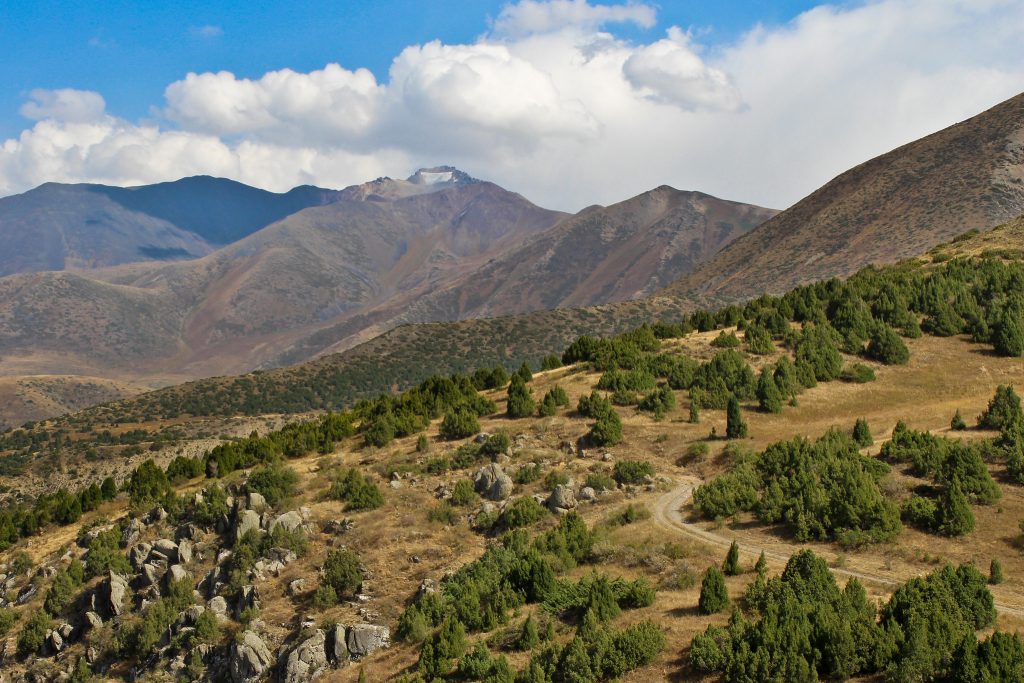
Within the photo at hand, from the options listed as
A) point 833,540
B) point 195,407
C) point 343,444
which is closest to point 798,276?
point 195,407

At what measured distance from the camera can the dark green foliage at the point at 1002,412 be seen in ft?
97.1

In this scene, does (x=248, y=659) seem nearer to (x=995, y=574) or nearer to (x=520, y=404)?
(x=520, y=404)

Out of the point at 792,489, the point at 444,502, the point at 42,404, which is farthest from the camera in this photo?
the point at 42,404

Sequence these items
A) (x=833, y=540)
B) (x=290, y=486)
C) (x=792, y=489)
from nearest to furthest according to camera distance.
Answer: (x=833, y=540) < (x=792, y=489) < (x=290, y=486)

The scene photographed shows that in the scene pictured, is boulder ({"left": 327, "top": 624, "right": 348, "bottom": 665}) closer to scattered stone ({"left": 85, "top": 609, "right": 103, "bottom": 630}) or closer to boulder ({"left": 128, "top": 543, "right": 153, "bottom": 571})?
scattered stone ({"left": 85, "top": 609, "right": 103, "bottom": 630})

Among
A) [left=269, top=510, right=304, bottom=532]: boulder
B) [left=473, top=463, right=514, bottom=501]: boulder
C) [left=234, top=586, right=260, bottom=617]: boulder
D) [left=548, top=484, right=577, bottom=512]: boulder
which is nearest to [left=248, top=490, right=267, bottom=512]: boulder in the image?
[left=269, top=510, right=304, bottom=532]: boulder

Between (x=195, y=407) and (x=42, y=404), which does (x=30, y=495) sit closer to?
(x=195, y=407)

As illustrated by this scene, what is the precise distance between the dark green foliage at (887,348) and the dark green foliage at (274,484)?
102 feet

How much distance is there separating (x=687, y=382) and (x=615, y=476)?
12.0 metres

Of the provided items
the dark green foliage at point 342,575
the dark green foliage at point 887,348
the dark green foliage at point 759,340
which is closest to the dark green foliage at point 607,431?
the dark green foliage at point 342,575

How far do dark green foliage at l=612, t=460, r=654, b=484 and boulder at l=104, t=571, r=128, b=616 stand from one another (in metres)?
18.5

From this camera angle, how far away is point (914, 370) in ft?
135

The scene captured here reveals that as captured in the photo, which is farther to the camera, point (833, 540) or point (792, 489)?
point (792, 489)

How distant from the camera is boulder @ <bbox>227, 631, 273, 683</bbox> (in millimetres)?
21969
